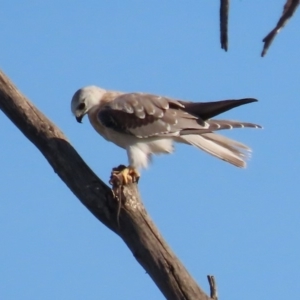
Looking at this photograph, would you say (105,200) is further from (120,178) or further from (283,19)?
(283,19)

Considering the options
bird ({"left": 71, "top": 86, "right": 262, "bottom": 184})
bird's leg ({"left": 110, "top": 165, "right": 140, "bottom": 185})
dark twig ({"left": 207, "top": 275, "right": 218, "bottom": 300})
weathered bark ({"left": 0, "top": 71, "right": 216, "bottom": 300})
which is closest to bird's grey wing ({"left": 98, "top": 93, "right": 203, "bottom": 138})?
bird ({"left": 71, "top": 86, "right": 262, "bottom": 184})

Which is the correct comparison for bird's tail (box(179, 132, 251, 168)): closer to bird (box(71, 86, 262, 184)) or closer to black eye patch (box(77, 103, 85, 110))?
bird (box(71, 86, 262, 184))

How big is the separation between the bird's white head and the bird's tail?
0.99 meters

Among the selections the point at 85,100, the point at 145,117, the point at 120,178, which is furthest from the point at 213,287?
the point at 85,100

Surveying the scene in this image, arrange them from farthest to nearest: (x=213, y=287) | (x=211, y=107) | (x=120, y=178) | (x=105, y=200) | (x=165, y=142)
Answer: (x=165, y=142)
(x=211, y=107)
(x=120, y=178)
(x=105, y=200)
(x=213, y=287)

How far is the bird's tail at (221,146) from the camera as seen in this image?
6.64 metres

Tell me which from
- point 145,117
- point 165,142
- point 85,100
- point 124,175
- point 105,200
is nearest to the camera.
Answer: point 105,200

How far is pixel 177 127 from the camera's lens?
6652 mm

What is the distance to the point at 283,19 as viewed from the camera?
77.8 inches

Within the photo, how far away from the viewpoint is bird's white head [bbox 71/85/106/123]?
7.25 metres

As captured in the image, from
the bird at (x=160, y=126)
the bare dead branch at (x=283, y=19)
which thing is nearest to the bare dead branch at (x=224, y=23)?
the bare dead branch at (x=283, y=19)

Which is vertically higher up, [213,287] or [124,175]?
[124,175]

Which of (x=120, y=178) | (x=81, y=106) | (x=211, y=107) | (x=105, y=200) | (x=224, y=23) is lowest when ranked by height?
(x=224, y=23)

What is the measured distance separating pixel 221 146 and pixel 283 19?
15.9 feet
